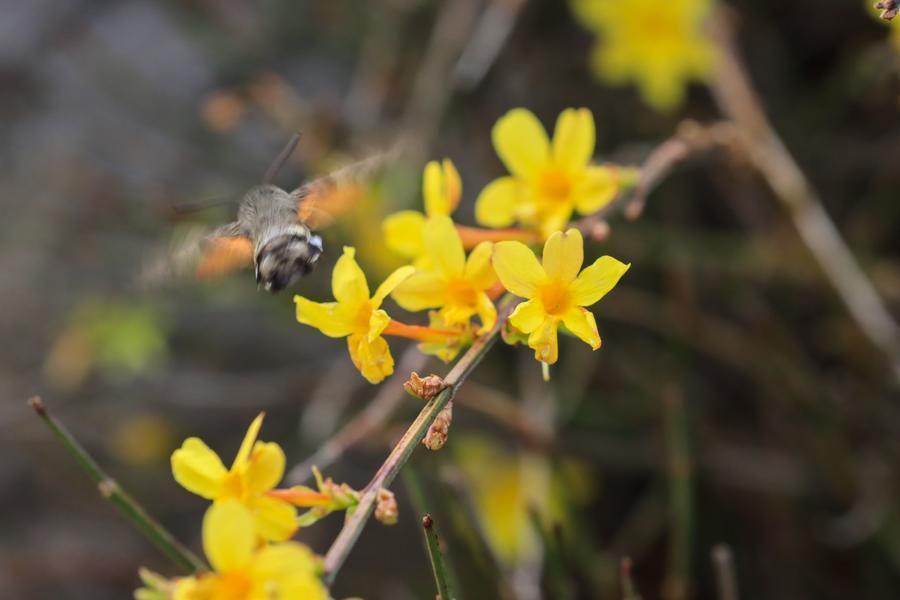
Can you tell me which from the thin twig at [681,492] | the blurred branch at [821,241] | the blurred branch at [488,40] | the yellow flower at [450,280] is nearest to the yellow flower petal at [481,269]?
the yellow flower at [450,280]

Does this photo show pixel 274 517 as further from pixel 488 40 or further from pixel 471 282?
pixel 488 40

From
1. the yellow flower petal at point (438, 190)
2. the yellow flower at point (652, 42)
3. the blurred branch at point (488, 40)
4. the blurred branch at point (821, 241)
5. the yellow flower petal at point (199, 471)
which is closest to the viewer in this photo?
the yellow flower petal at point (199, 471)

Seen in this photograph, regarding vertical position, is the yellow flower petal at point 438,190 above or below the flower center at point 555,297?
above

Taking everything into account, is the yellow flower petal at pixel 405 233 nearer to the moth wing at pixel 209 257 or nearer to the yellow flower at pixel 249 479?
the moth wing at pixel 209 257

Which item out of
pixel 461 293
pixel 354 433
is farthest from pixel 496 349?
pixel 461 293

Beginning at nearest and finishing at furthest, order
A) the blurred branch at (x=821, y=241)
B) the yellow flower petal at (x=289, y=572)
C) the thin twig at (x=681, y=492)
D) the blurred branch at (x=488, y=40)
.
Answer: the yellow flower petal at (x=289, y=572), the thin twig at (x=681, y=492), the blurred branch at (x=821, y=241), the blurred branch at (x=488, y=40)

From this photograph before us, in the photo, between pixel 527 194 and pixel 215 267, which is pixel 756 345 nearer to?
pixel 527 194
